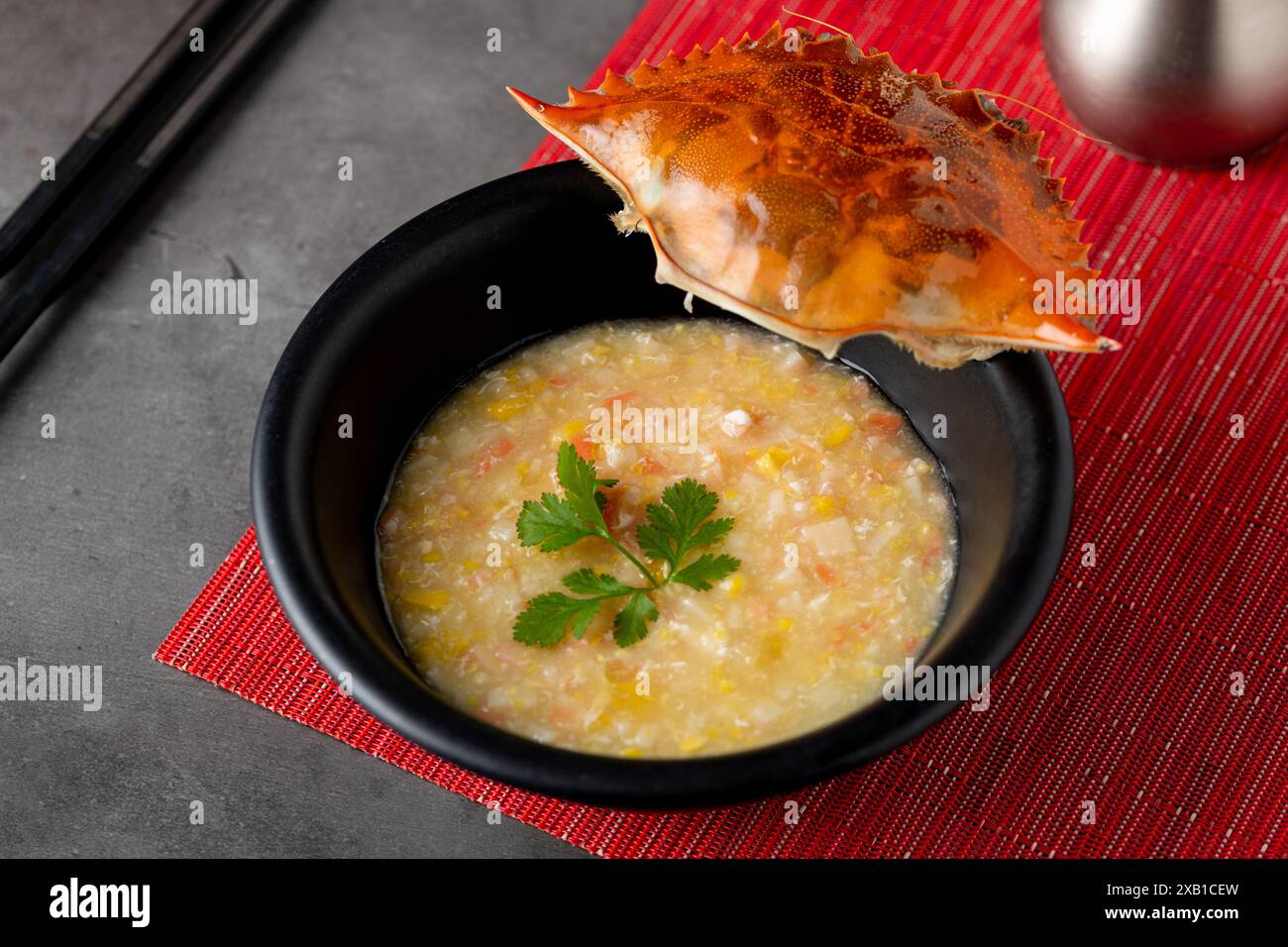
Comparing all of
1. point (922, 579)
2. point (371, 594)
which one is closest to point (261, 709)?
point (371, 594)

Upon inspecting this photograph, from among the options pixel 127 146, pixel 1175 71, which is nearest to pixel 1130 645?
pixel 1175 71

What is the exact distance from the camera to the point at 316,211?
280 cm

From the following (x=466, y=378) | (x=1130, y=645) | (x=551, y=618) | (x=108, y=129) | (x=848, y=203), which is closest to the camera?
(x=848, y=203)

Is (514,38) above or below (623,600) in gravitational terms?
above

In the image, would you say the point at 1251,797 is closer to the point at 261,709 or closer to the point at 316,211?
the point at 261,709

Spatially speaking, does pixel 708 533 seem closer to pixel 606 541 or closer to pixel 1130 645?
pixel 606 541

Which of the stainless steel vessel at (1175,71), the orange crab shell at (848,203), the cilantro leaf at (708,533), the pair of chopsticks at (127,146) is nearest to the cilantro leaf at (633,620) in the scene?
the cilantro leaf at (708,533)

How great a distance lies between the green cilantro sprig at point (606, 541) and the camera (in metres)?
1.89

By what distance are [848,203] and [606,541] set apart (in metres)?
0.57

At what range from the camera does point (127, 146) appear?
9.24 feet

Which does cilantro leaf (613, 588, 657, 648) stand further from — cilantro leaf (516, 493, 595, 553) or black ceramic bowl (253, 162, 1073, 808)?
black ceramic bowl (253, 162, 1073, 808)

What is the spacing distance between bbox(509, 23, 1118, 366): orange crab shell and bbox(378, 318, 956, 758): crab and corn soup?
0.31 metres

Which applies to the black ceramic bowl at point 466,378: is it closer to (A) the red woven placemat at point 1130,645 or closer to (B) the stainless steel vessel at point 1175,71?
(A) the red woven placemat at point 1130,645

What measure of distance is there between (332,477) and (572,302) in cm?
51
